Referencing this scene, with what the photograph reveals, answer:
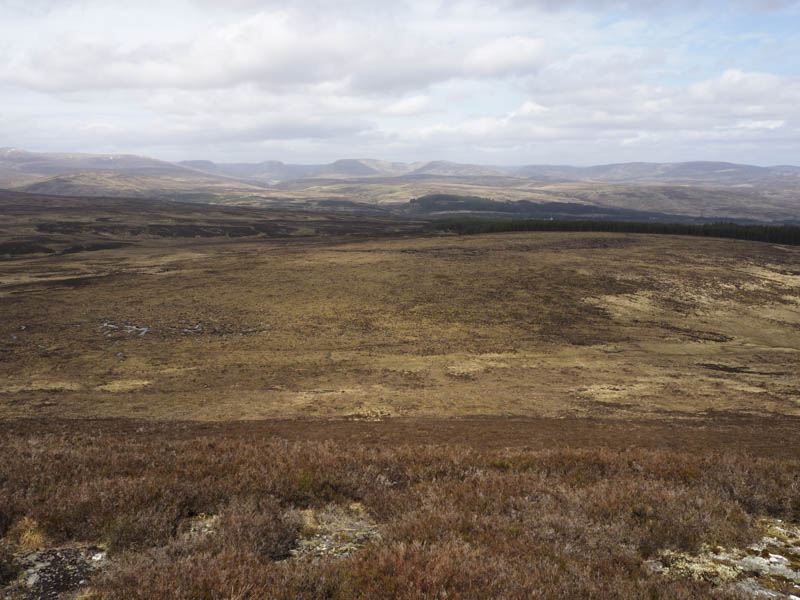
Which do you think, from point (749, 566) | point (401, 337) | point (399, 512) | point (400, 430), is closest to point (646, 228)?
point (401, 337)

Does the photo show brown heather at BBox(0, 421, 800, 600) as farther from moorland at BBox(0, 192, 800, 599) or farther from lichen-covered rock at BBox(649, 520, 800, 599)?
lichen-covered rock at BBox(649, 520, 800, 599)

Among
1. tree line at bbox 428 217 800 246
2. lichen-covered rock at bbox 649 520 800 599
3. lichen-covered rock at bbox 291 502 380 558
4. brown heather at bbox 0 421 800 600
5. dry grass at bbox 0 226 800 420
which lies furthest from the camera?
tree line at bbox 428 217 800 246

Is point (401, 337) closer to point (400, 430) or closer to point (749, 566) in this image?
point (400, 430)

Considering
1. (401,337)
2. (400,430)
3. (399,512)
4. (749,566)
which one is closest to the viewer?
(749,566)

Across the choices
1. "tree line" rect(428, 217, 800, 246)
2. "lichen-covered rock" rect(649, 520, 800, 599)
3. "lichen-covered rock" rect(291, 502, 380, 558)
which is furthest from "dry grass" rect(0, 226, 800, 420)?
"tree line" rect(428, 217, 800, 246)

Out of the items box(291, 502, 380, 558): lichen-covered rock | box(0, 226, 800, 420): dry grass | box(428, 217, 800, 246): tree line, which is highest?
box(428, 217, 800, 246): tree line

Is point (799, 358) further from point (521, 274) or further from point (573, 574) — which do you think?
point (573, 574)
